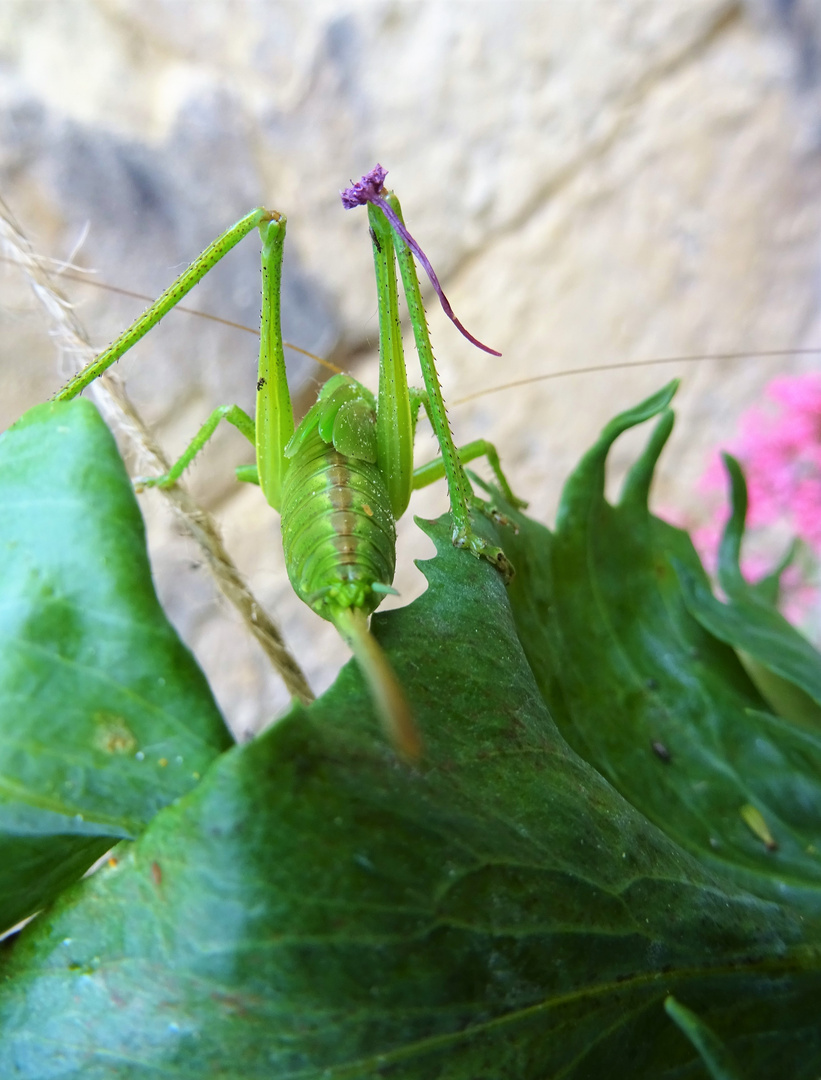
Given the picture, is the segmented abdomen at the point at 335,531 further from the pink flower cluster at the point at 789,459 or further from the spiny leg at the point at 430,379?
the pink flower cluster at the point at 789,459

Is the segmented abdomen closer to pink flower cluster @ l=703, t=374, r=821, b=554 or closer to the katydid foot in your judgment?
the katydid foot

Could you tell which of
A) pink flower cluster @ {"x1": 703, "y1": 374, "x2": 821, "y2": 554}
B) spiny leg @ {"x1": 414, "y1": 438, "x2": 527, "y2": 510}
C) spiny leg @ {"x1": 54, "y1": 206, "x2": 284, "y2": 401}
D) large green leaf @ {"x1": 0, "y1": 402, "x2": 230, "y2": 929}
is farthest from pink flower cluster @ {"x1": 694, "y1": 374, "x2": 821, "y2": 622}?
large green leaf @ {"x1": 0, "y1": 402, "x2": 230, "y2": 929}

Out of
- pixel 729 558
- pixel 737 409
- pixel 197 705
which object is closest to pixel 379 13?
pixel 737 409

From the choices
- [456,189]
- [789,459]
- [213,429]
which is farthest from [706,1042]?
[456,189]

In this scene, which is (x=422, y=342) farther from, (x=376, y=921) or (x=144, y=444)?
(x=376, y=921)

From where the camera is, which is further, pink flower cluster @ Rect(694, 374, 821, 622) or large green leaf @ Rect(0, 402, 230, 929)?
pink flower cluster @ Rect(694, 374, 821, 622)

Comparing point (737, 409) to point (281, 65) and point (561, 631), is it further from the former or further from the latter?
point (561, 631)
